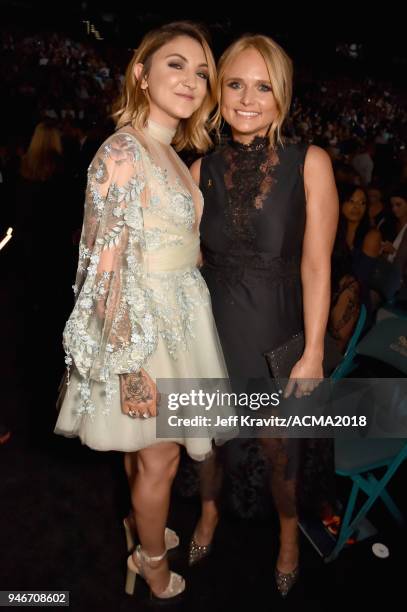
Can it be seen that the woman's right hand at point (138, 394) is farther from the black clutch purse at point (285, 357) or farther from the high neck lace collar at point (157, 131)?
the high neck lace collar at point (157, 131)

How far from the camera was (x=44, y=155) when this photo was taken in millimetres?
3723

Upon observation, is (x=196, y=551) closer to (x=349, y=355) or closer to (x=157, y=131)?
(x=349, y=355)

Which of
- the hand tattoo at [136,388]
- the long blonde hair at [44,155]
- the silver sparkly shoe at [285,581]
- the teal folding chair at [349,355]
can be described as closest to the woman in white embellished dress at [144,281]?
the hand tattoo at [136,388]

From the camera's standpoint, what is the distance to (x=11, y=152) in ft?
18.6

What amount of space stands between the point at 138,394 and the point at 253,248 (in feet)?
2.09

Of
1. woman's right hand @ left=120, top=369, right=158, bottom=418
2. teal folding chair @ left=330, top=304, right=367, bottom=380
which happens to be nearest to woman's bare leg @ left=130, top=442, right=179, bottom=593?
woman's right hand @ left=120, top=369, right=158, bottom=418

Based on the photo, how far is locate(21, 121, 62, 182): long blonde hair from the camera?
3729mm

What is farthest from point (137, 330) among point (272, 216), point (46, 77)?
point (46, 77)

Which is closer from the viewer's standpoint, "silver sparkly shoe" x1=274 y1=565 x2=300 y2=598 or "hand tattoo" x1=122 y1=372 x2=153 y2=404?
"hand tattoo" x1=122 y1=372 x2=153 y2=404

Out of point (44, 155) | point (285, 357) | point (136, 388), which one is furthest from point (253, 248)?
point (44, 155)

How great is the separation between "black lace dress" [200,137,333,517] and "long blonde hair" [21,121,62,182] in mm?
2276

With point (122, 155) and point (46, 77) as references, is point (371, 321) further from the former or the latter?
point (46, 77)

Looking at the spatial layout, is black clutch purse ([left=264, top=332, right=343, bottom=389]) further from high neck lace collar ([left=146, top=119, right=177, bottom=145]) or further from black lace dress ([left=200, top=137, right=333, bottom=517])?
high neck lace collar ([left=146, top=119, right=177, bottom=145])

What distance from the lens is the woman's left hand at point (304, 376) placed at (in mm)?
1778
